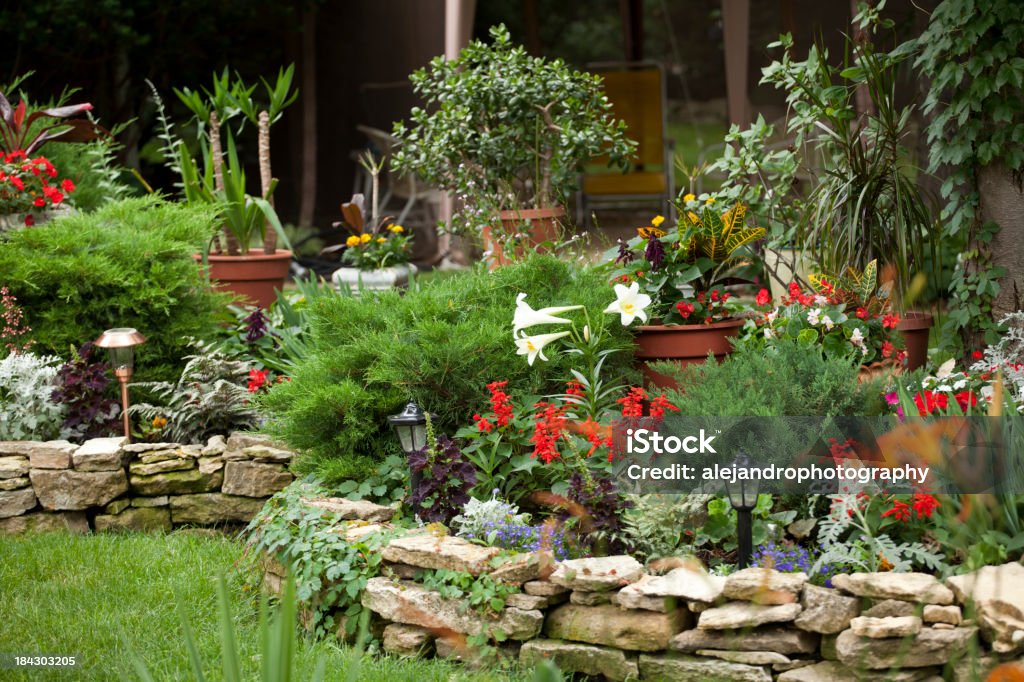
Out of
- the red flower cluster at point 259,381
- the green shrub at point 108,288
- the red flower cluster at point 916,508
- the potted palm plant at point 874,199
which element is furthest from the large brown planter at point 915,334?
the green shrub at point 108,288

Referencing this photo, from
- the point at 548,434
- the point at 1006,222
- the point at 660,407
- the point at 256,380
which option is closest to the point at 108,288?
the point at 256,380

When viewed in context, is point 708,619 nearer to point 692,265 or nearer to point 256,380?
point 692,265

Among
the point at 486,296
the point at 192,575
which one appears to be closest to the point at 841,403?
the point at 486,296

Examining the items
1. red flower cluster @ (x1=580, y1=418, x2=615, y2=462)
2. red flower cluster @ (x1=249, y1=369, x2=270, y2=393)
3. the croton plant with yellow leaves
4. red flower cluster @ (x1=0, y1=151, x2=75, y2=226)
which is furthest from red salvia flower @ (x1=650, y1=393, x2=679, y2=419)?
red flower cluster @ (x1=0, y1=151, x2=75, y2=226)

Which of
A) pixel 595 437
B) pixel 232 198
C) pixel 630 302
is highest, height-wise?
pixel 232 198

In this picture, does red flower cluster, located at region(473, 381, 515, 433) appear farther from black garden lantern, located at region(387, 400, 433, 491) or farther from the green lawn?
the green lawn

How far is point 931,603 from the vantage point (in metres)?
2.29

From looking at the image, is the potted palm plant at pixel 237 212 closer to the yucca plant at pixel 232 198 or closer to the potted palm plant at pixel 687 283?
the yucca plant at pixel 232 198

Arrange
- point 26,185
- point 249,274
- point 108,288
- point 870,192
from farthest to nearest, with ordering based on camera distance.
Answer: point 249,274, point 26,185, point 108,288, point 870,192

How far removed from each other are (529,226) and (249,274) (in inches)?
51.0

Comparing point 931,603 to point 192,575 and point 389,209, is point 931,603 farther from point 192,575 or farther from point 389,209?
point 389,209

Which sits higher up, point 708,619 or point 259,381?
point 259,381

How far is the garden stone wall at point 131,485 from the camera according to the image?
3.60m

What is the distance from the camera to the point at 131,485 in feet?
12.0
